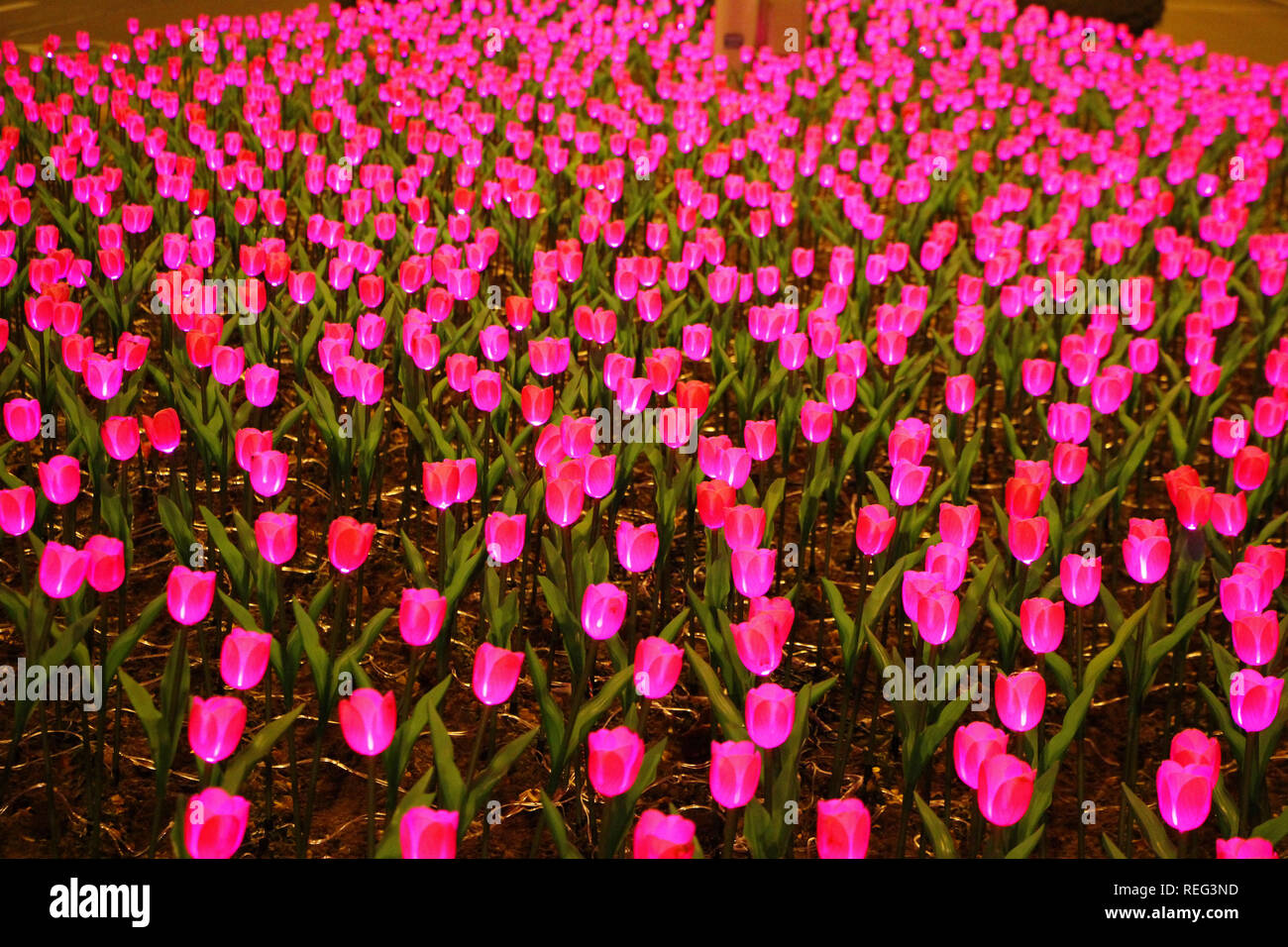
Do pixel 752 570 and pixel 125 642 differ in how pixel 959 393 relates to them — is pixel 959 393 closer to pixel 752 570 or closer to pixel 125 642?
pixel 752 570

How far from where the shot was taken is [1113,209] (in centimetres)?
611

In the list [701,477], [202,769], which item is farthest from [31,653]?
[701,477]

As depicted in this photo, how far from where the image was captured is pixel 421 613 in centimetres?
216

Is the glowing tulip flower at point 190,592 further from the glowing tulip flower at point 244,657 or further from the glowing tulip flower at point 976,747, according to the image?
the glowing tulip flower at point 976,747

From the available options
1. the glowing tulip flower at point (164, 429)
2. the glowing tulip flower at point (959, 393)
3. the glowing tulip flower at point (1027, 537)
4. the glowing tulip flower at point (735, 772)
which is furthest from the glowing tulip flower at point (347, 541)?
the glowing tulip flower at point (959, 393)

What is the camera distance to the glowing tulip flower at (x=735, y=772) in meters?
1.85

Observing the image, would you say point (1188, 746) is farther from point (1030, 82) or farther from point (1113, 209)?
point (1030, 82)

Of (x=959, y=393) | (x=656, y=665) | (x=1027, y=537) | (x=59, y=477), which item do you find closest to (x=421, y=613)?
(x=656, y=665)

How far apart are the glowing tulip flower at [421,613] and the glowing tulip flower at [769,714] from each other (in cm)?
51

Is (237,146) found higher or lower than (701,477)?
higher

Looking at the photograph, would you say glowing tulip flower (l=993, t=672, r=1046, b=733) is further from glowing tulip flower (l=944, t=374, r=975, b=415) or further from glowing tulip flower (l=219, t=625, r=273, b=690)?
glowing tulip flower (l=944, t=374, r=975, b=415)

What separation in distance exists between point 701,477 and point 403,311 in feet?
4.31

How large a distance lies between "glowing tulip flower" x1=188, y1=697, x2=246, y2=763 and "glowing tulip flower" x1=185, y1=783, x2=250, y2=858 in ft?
0.54

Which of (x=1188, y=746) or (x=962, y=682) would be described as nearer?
(x=1188, y=746)
